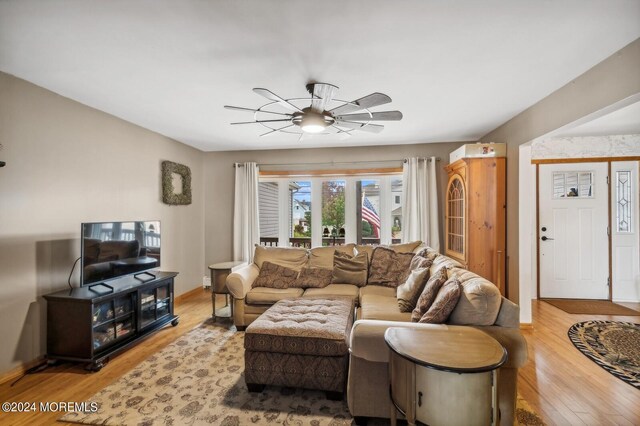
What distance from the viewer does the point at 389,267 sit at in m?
3.66

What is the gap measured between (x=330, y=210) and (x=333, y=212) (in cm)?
7

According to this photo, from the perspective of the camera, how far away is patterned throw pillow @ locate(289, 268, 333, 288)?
3.61 m

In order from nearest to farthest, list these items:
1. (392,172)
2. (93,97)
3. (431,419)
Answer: (431,419) → (93,97) → (392,172)

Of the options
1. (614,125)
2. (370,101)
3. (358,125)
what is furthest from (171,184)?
(614,125)

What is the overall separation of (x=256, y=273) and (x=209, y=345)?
1057 millimetres

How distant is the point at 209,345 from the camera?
120 inches

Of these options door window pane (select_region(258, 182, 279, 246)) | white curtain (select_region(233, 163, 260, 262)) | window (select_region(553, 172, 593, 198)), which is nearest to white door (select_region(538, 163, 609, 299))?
window (select_region(553, 172, 593, 198))

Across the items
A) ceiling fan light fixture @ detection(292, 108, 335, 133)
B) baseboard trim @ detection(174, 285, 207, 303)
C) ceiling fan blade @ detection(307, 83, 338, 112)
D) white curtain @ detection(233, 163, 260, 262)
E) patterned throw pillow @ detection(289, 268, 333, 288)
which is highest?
ceiling fan blade @ detection(307, 83, 338, 112)

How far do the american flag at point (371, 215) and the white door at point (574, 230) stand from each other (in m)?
2.59

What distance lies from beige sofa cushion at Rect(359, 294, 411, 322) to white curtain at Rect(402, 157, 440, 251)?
5.71ft

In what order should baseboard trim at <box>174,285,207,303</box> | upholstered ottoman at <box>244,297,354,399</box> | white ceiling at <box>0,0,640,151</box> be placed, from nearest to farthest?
white ceiling at <box>0,0,640,151</box> < upholstered ottoman at <box>244,297,354,399</box> < baseboard trim at <box>174,285,207,303</box>

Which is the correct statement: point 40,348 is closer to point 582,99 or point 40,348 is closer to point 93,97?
point 93,97

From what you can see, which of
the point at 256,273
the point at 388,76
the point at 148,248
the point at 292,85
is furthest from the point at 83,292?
the point at 388,76

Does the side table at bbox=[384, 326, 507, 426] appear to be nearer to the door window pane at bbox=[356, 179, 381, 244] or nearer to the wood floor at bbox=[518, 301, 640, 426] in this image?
the wood floor at bbox=[518, 301, 640, 426]
